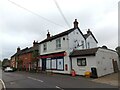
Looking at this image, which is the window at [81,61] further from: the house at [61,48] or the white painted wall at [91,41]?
the white painted wall at [91,41]

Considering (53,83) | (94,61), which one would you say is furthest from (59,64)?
(53,83)

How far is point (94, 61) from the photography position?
21078 millimetres

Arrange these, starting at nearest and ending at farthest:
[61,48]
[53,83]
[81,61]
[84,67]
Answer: [53,83]
[84,67]
[81,61]
[61,48]

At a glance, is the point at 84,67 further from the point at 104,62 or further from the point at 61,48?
the point at 61,48

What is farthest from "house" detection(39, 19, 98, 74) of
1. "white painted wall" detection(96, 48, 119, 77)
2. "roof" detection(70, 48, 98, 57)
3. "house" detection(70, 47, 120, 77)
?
"white painted wall" detection(96, 48, 119, 77)

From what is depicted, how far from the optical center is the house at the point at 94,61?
21.1 meters

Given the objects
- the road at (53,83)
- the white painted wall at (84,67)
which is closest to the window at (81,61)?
the white painted wall at (84,67)

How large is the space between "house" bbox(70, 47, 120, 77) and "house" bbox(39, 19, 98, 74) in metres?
1.48

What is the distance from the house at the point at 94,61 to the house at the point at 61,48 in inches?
58.4

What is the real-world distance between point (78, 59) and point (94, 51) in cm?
338

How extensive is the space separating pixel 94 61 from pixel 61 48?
7.90 m

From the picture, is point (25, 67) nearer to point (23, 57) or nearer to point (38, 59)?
point (23, 57)

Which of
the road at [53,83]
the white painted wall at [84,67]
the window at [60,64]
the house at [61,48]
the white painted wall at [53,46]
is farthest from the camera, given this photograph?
the window at [60,64]

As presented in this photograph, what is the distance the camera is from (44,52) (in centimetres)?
3228
